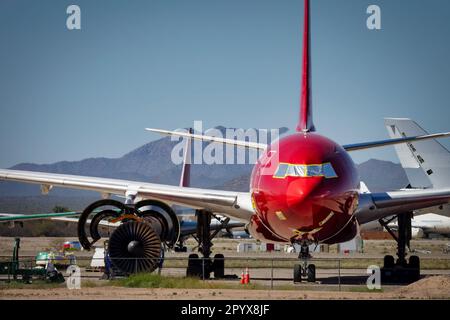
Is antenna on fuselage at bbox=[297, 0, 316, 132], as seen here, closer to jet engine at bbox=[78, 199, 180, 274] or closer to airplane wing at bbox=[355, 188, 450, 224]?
airplane wing at bbox=[355, 188, 450, 224]

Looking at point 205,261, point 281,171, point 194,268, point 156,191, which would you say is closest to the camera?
point 281,171

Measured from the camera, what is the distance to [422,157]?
182 ft

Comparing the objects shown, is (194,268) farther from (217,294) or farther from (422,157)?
(422,157)

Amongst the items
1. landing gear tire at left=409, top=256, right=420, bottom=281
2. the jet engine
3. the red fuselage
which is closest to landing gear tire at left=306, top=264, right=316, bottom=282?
the red fuselage

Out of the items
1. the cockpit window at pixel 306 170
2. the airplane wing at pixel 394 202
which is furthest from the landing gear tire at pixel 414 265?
the cockpit window at pixel 306 170

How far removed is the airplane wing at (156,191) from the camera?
3044cm

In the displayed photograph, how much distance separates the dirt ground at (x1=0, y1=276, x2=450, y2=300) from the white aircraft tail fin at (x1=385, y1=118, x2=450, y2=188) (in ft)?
95.8

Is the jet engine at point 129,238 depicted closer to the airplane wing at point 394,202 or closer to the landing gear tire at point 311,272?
the landing gear tire at point 311,272

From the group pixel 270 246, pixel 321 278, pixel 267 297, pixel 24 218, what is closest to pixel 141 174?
pixel 270 246

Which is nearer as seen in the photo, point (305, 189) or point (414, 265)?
point (305, 189)

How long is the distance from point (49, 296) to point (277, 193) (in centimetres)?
757

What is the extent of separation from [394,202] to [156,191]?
9.46 metres

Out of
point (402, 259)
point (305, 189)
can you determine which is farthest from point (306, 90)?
point (402, 259)

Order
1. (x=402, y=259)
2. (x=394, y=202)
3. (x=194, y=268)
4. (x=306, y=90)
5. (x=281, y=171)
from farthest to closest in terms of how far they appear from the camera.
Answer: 1. (x=402, y=259)
2. (x=194, y=268)
3. (x=394, y=202)
4. (x=306, y=90)
5. (x=281, y=171)
